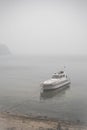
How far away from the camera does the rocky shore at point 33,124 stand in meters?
6.27

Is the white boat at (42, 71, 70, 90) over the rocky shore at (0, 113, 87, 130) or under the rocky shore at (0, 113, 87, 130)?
over

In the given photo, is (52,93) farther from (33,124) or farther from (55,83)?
(33,124)

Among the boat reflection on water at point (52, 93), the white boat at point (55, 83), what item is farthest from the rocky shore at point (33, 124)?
the white boat at point (55, 83)

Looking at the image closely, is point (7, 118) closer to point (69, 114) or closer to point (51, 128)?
point (51, 128)

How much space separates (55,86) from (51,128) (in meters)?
6.77

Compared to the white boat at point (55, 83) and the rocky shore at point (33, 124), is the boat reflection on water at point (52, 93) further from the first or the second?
the rocky shore at point (33, 124)

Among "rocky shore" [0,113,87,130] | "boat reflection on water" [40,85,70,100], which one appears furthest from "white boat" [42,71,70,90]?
"rocky shore" [0,113,87,130]

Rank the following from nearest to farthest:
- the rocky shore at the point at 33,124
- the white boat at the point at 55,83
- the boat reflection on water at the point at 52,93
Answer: the rocky shore at the point at 33,124 < the boat reflection on water at the point at 52,93 < the white boat at the point at 55,83

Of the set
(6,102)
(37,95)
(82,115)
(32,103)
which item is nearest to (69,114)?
(82,115)

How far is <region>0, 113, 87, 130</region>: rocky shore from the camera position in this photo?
627cm

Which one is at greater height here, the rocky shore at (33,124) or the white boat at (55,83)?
the white boat at (55,83)

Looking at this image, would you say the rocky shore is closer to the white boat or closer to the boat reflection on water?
the boat reflection on water

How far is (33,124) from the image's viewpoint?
679cm

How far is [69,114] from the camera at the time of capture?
852 centimetres
